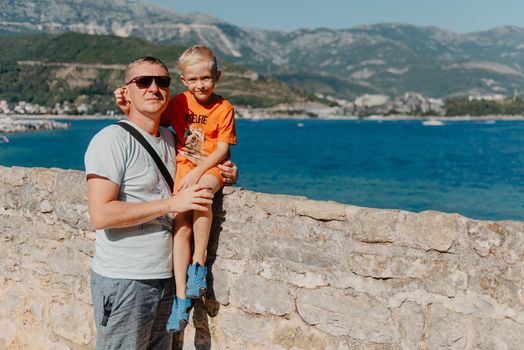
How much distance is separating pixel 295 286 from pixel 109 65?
17739cm

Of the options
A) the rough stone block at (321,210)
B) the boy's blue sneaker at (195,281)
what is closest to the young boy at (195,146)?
the boy's blue sneaker at (195,281)

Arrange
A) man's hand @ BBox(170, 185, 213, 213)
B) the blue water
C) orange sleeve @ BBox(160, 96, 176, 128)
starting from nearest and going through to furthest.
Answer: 1. man's hand @ BBox(170, 185, 213, 213)
2. orange sleeve @ BBox(160, 96, 176, 128)
3. the blue water

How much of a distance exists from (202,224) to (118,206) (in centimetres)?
56

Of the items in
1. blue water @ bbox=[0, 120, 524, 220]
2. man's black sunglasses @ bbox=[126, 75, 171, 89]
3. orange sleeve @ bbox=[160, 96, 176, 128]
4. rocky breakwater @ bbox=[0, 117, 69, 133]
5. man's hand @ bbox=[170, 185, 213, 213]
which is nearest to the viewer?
man's hand @ bbox=[170, 185, 213, 213]

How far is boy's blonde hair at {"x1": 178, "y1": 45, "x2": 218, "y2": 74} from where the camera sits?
9.43ft

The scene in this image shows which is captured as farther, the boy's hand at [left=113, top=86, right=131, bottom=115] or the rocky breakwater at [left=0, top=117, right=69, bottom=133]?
the rocky breakwater at [left=0, top=117, right=69, bottom=133]

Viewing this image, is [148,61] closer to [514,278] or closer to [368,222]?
[368,222]

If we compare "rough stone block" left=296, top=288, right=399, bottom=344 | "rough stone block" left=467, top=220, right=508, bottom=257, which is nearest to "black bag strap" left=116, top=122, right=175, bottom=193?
"rough stone block" left=296, top=288, right=399, bottom=344

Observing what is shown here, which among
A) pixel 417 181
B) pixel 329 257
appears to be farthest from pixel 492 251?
pixel 417 181

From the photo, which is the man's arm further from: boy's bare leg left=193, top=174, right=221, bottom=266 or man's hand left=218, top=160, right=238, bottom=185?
man's hand left=218, top=160, right=238, bottom=185

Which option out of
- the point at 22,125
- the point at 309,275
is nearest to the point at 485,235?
the point at 309,275

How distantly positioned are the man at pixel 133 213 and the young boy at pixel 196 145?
0.29ft

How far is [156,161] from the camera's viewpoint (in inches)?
109

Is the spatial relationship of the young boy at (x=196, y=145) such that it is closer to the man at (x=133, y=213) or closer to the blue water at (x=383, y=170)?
the man at (x=133, y=213)
